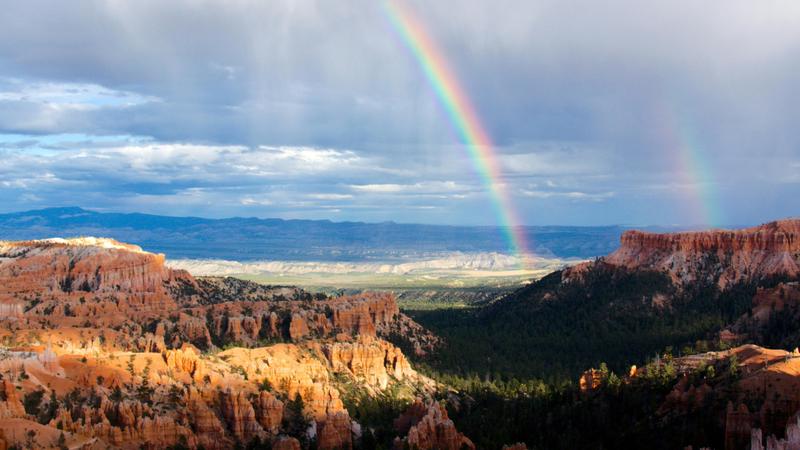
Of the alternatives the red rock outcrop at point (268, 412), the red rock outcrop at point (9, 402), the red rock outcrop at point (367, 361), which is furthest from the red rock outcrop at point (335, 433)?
the red rock outcrop at point (9, 402)

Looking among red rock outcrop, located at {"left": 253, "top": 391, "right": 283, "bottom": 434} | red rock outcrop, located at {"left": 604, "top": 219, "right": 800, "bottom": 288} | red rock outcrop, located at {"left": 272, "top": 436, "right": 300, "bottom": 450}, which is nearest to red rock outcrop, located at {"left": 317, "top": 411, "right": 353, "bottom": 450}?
red rock outcrop, located at {"left": 253, "top": 391, "right": 283, "bottom": 434}

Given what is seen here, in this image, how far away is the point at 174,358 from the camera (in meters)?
86.9

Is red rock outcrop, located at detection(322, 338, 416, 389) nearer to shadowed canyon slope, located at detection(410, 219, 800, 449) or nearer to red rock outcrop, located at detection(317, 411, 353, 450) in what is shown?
shadowed canyon slope, located at detection(410, 219, 800, 449)

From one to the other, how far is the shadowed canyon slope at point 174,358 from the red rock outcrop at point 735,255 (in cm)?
6921

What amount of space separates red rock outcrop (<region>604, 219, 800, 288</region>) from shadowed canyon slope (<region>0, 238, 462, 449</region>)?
69.2m

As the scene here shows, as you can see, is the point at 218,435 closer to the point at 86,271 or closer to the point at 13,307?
the point at 13,307

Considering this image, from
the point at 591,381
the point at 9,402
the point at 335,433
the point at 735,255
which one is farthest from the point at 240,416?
the point at 735,255

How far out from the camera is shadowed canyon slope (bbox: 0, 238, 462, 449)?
71812mm

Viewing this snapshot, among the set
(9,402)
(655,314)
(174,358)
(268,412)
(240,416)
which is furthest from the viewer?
(655,314)

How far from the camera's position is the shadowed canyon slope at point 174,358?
71.8 metres

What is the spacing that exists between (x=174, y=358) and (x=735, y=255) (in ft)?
438

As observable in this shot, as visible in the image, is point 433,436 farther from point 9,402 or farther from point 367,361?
point 9,402

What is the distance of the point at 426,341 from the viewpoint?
5645 inches

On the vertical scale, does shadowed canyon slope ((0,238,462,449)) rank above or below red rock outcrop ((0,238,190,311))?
below
